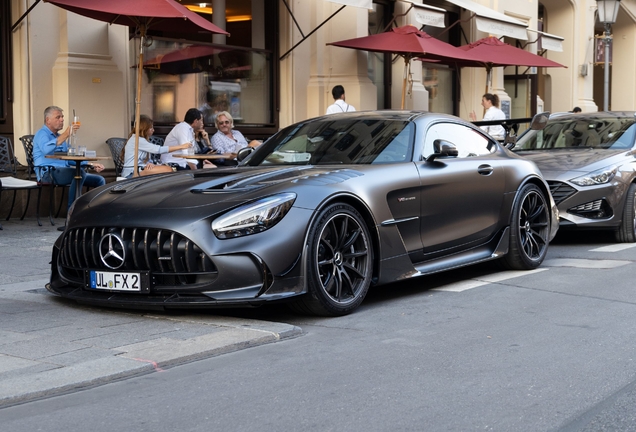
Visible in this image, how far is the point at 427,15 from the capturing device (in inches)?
641

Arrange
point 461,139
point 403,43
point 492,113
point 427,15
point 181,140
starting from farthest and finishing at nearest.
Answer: point 492,113
point 427,15
point 403,43
point 181,140
point 461,139

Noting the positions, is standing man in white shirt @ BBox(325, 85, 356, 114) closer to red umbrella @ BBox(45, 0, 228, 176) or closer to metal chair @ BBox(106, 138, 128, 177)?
metal chair @ BBox(106, 138, 128, 177)

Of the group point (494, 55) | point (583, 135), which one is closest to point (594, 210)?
point (583, 135)

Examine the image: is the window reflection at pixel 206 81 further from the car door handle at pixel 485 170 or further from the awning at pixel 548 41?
the awning at pixel 548 41

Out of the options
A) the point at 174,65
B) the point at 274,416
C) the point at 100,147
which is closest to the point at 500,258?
the point at 274,416

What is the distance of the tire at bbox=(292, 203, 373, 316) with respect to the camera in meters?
6.12

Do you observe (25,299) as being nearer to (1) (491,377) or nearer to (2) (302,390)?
(2) (302,390)

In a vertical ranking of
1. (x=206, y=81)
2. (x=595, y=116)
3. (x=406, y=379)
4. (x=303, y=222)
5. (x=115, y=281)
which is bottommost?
(x=406, y=379)

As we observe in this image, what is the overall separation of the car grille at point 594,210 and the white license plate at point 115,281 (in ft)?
19.0

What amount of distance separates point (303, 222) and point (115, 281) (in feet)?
4.07

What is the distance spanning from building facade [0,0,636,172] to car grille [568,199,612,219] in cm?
557

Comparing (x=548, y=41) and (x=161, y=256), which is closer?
(x=161, y=256)

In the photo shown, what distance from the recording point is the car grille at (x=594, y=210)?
1038 centimetres

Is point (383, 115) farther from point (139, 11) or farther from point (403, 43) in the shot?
point (403, 43)
